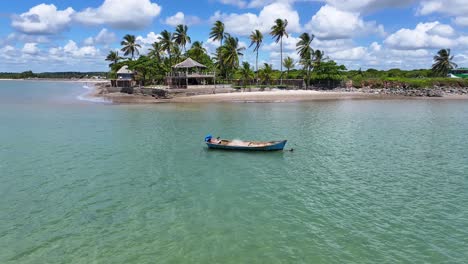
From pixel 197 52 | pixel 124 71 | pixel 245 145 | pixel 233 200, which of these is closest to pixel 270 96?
pixel 197 52

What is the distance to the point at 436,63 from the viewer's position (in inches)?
4195

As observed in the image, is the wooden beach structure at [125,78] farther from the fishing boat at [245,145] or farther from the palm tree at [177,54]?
the fishing boat at [245,145]

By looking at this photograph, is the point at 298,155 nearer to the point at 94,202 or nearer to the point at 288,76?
the point at 94,202

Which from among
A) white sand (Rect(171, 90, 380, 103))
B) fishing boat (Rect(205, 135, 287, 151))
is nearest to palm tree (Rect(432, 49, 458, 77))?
white sand (Rect(171, 90, 380, 103))

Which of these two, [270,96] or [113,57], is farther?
[113,57]

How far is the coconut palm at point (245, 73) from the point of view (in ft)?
300

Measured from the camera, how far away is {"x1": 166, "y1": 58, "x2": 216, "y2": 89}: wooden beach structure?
83062 millimetres

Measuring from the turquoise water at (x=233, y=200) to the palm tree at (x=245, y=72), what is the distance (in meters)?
58.4

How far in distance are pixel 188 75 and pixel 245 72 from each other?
53.6ft

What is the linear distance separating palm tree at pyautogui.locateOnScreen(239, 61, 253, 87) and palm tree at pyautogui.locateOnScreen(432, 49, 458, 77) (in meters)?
59.3

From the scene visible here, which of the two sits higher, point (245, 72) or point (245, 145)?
point (245, 72)

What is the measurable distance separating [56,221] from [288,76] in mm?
93219

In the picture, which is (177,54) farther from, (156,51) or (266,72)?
(266,72)

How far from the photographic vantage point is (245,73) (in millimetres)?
92000
